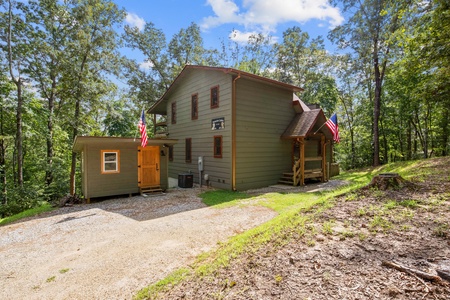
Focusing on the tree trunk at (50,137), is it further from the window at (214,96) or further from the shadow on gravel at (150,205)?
the window at (214,96)

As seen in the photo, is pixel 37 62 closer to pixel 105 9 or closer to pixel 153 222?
pixel 105 9

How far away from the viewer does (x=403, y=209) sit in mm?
3588

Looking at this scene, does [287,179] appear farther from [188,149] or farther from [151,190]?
[151,190]

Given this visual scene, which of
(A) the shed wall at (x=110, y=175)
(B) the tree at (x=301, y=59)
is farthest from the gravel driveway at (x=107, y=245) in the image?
(B) the tree at (x=301, y=59)

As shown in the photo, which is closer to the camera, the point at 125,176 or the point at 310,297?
the point at 310,297

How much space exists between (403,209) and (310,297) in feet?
8.46

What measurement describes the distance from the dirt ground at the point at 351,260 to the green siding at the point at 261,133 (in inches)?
281

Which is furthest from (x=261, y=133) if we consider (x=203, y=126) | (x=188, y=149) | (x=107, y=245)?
(x=107, y=245)

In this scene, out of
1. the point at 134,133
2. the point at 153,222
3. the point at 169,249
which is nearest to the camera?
the point at 169,249

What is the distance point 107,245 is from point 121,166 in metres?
5.59

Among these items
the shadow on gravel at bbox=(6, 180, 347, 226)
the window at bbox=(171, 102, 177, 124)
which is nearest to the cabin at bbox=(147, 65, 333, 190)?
the shadow on gravel at bbox=(6, 180, 347, 226)

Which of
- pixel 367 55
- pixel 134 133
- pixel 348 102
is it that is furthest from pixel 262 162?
pixel 348 102

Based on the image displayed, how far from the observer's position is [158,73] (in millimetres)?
23625

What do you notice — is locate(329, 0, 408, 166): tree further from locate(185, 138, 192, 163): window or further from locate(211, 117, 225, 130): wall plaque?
locate(185, 138, 192, 163): window
